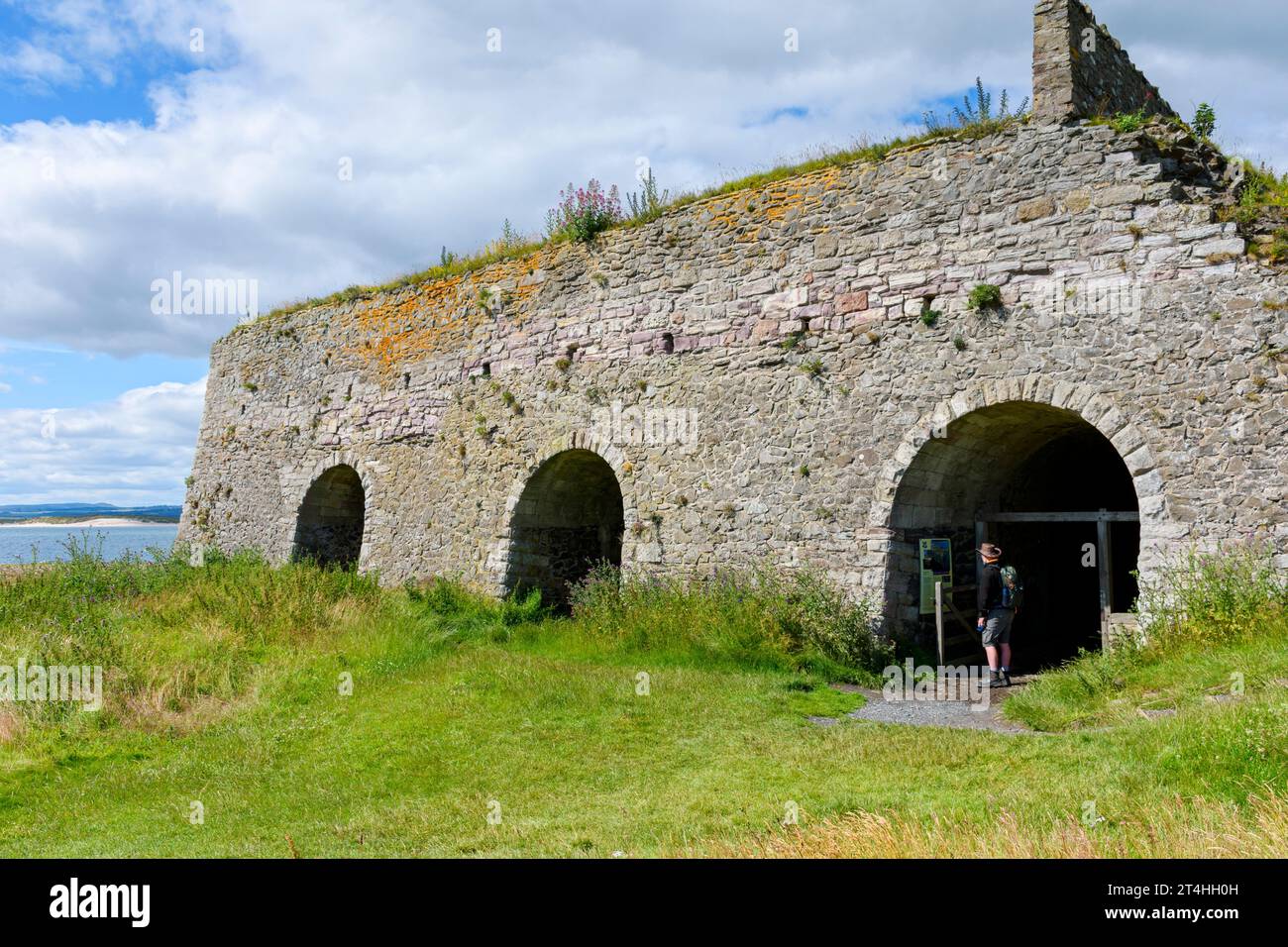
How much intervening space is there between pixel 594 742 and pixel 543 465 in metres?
6.76

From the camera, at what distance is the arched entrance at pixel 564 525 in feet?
45.3

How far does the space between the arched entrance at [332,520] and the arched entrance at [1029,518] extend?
428 inches

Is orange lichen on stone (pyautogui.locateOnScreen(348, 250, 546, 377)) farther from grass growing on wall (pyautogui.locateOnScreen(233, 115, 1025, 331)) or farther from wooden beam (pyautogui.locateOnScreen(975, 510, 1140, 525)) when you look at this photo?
wooden beam (pyautogui.locateOnScreen(975, 510, 1140, 525))

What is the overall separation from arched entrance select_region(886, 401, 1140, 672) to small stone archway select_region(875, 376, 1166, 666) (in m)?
0.02

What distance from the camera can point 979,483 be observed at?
10898mm

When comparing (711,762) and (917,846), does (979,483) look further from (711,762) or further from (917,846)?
(917,846)

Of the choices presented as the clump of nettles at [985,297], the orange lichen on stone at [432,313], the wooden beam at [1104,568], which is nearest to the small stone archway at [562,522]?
the orange lichen on stone at [432,313]

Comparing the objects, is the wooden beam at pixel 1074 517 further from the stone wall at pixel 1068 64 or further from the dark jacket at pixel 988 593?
the stone wall at pixel 1068 64

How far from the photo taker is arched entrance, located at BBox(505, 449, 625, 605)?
1382cm

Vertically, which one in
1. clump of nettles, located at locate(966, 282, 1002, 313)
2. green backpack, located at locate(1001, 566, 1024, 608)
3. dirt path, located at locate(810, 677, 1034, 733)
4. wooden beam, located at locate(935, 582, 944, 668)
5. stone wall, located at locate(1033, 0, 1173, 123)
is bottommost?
dirt path, located at locate(810, 677, 1034, 733)

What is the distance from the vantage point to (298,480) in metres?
17.7

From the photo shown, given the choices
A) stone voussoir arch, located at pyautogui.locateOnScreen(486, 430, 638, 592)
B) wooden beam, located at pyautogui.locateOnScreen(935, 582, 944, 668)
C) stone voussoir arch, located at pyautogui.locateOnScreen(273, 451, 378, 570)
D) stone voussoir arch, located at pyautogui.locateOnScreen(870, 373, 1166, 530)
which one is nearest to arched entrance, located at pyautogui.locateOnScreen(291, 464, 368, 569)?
stone voussoir arch, located at pyautogui.locateOnScreen(273, 451, 378, 570)

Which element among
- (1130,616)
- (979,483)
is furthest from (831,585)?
(1130,616)

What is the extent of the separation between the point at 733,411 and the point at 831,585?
2525mm
